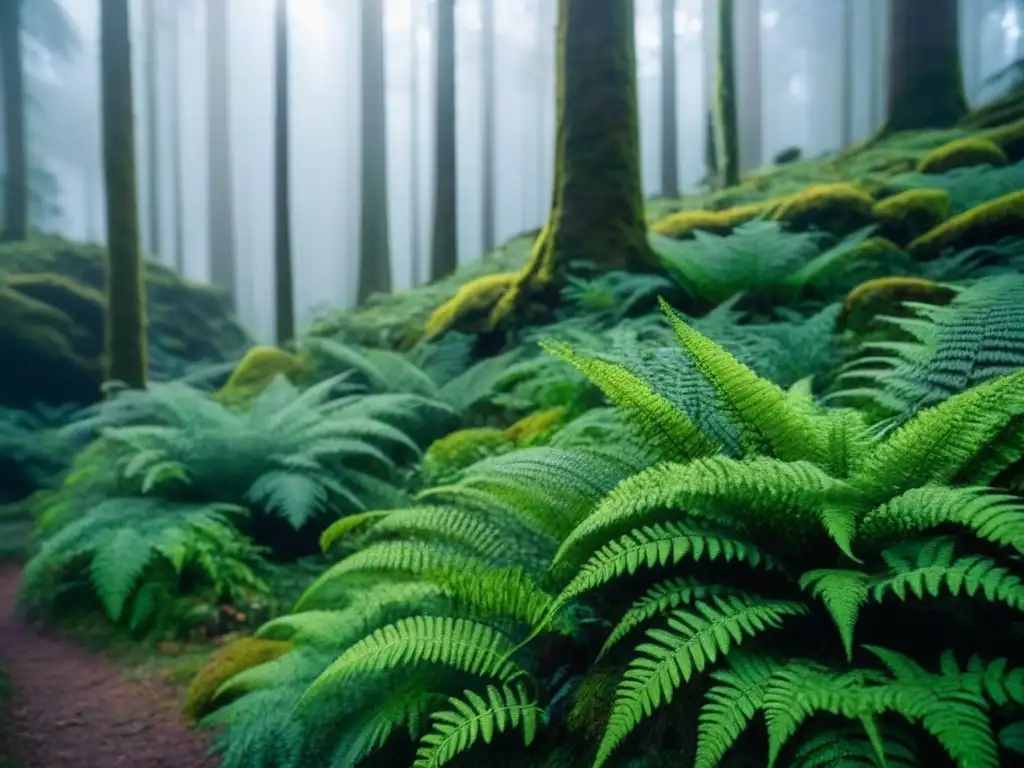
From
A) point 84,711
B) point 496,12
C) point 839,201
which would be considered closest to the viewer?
point 84,711

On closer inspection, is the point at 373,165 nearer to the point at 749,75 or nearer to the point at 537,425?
the point at 537,425

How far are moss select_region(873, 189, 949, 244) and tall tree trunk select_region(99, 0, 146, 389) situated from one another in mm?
7252

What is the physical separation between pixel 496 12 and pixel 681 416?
106 ft

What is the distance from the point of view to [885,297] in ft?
13.6

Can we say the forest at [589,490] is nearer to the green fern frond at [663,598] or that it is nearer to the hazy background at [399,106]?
the green fern frond at [663,598]

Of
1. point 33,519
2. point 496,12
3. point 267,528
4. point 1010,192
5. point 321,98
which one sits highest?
point 321,98

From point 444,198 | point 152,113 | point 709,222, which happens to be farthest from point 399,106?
point 709,222

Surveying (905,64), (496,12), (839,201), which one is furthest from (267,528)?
(496,12)

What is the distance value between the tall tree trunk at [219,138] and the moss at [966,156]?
21.8 m

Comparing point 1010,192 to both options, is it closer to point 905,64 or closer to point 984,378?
point 984,378

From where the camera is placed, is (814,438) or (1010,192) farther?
(1010,192)

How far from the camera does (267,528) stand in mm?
4770

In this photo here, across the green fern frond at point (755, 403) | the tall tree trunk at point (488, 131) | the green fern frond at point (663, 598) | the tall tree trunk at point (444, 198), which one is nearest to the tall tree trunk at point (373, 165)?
the tall tree trunk at point (444, 198)

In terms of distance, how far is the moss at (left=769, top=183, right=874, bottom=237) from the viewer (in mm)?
6238
